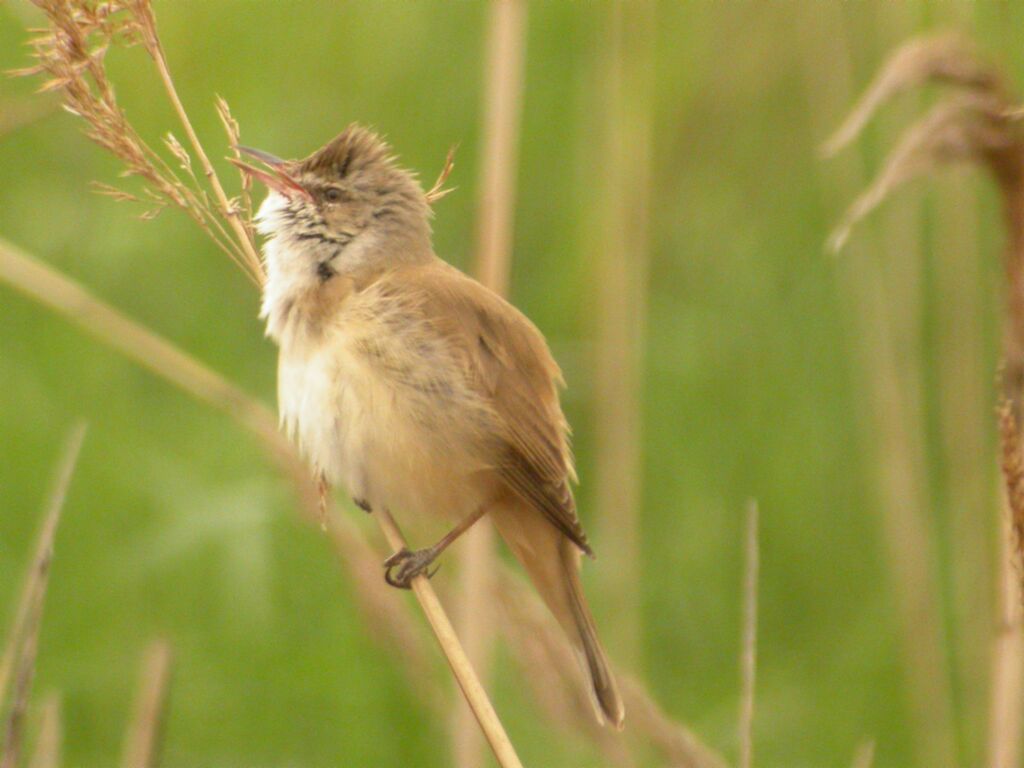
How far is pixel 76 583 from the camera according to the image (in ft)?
12.3

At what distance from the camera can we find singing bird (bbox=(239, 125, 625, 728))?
2865mm

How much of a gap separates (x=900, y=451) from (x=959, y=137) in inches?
42.6

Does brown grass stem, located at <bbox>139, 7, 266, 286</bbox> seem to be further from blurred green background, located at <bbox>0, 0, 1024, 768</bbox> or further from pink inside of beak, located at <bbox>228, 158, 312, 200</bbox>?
blurred green background, located at <bbox>0, 0, 1024, 768</bbox>

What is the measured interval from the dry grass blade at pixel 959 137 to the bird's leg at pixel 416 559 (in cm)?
93

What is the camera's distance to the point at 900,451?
3545mm

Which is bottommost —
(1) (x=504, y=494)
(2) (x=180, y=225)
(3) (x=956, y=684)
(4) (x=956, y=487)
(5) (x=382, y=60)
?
(3) (x=956, y=684)

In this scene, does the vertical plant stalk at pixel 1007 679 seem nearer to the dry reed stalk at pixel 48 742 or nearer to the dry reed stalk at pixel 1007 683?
the dry reed stalk at pixel 1007 683

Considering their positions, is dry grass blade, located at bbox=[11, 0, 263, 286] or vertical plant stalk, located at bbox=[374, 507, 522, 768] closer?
vertical plant stalk, located at bbox=[374, 507, 522, 768]

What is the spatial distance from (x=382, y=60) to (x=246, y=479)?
1407 millimetres

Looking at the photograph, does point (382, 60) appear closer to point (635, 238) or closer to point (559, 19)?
point (559, 19)

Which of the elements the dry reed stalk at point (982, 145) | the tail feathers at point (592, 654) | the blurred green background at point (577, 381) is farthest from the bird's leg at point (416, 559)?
the dry reed stalk at point (982, 145)

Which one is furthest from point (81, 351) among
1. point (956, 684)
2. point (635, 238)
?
point (956, 684)

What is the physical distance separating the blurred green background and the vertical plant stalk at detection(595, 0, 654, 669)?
248 mm

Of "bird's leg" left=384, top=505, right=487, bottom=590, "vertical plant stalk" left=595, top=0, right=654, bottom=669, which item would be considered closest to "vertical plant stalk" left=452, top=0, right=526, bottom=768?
"bird's leg" left=384, top=505, right=487, bottom=590
